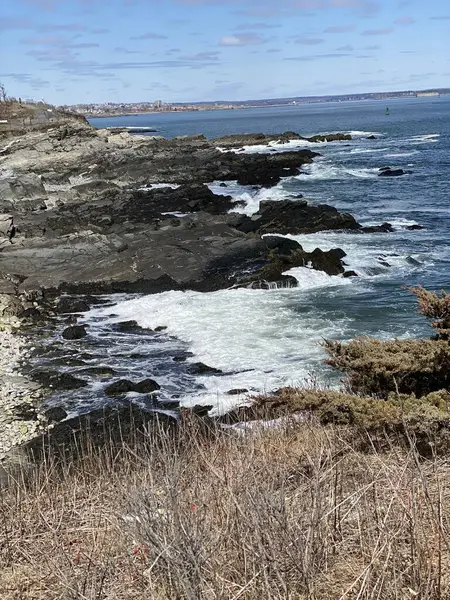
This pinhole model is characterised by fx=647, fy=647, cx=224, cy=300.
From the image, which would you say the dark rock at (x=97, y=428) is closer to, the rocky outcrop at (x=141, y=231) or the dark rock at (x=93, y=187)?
the rocky outcrop at (x=141, y=231)

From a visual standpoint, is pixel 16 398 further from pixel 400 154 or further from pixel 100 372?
pixel 400 154

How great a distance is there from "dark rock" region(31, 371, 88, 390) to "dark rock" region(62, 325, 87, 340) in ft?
9.15

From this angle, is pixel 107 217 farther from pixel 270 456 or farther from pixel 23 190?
pixel 270 456

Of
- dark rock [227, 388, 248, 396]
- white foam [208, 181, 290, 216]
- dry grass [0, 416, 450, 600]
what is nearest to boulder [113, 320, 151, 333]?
dark rock [227, 388, 248, 396]

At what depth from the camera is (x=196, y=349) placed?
16.8 m

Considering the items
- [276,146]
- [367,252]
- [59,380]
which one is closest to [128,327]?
[59,380]

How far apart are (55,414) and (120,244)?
541 inches

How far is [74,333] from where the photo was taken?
1823 cm

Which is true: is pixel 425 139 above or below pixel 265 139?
below

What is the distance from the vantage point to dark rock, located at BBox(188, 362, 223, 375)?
49.8 ft

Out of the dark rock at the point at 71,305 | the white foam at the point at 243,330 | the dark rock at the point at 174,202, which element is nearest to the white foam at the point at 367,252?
the white foam at the point at 243,330

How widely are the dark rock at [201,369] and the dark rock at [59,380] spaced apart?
2.51 m

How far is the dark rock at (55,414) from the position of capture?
13039mm

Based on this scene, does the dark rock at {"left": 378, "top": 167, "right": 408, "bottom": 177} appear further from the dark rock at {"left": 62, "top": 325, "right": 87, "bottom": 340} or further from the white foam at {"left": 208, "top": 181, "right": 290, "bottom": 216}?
the dark rock at {"left": 62, "top": 325, "right": 87, "bottom": 340}
